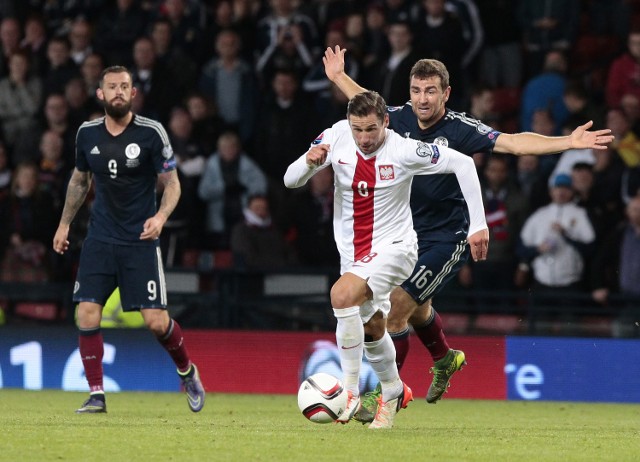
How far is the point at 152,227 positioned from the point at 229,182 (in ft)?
14.9

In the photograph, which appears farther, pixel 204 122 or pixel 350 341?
pixel 204 122

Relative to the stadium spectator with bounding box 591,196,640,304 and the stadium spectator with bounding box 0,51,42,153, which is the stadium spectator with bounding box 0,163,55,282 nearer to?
the stadium spectator with bounding box 0,51,42,153

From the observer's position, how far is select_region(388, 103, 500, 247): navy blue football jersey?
9.23 m

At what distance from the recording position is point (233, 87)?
50.5ft

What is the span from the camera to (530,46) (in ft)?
49.4

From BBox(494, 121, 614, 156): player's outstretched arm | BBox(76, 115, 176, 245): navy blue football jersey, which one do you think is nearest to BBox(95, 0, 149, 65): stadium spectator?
BBox(76, 115, 176, 245): navy blue football jersey

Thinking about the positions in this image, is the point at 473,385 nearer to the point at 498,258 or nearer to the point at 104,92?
the point at 498,258

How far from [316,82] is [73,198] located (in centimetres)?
559

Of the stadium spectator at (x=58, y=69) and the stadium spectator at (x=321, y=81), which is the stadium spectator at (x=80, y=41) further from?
the stadium spectator at (x=321, y=81)

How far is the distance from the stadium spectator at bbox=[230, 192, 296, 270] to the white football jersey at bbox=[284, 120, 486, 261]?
5.32 meters

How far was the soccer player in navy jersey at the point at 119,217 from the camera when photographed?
9852mm

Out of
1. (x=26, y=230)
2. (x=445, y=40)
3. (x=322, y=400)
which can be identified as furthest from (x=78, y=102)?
(x=322, y=400)

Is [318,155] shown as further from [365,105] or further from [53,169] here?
[53,169]

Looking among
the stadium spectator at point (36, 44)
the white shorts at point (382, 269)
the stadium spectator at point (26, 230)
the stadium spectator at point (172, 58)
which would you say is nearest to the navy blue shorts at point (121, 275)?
the white shorts at point (382, 269)
